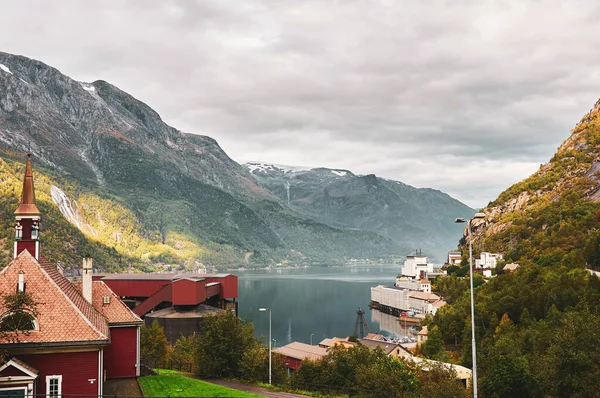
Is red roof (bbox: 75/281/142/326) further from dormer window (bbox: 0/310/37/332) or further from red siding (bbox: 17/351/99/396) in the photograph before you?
dormer window (bbox: 0/310/37/332)

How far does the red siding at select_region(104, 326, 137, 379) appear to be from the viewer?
33812 millimetres

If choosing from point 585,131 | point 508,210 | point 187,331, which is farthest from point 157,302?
point 585,131

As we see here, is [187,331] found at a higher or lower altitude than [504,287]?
lower

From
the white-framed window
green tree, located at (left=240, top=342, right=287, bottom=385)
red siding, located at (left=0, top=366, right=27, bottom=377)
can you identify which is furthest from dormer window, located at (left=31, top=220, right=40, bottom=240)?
green tree, located at (left=240, top=342, right=287, bottom=385)

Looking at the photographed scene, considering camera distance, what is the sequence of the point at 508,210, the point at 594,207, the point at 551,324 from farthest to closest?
the point at 508,210, the point at 594,207, the point at 551,324

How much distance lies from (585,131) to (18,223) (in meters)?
132

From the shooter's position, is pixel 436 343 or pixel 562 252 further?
pixel 562 252

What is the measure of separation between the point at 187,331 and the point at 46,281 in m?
51.4

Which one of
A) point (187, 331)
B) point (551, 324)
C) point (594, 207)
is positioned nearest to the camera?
point (551, 324)

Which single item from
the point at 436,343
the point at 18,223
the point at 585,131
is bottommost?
the point at 436,343

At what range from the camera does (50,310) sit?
26625mm

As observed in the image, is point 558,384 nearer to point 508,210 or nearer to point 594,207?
point 594,207

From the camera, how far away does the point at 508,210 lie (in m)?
127

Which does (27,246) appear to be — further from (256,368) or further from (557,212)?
(557,212)
